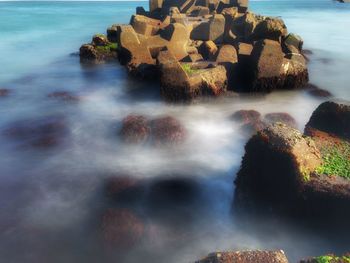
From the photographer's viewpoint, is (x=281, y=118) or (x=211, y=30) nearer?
(x=281, y=118)

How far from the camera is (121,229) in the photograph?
26.9 ft

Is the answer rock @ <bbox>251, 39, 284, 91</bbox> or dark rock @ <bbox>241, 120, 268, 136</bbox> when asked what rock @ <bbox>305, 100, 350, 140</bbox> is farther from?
rock @ <bbox>251, 39, 284, 91</bbox>

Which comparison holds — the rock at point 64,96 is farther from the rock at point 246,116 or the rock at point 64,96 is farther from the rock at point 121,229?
the rock at point 121,229

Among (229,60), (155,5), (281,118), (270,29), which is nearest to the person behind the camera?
(281,118)

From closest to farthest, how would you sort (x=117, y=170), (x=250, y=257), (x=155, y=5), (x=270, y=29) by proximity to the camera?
(x=250, y=257) → (x=117, y=170) → (x=270, y=29) → (x=155, y=5)

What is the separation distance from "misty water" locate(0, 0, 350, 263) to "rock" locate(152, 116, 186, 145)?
340 millimetres

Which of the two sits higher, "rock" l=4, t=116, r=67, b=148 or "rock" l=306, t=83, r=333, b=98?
"rock" l=306, t=83, r=333, b=98

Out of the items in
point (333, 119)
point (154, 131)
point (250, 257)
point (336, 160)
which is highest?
point (250, 257)

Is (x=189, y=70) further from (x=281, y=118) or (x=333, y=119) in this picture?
(x=333, y=119)

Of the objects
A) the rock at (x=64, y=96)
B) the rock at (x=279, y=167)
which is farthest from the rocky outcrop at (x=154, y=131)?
the rock at (x=279, y=167)

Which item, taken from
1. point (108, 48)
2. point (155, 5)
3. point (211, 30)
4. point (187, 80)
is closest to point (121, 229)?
point (187, 80)

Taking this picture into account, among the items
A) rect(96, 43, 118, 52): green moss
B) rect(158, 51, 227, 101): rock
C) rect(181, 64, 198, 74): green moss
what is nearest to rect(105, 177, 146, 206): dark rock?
rect(158, 51, 227, 101): rock

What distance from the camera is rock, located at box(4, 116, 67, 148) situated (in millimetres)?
12656

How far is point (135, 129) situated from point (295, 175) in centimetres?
703
